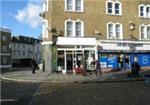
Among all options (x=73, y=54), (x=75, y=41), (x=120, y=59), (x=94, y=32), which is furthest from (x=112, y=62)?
(x=75, y=41)

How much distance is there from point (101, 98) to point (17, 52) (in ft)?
344

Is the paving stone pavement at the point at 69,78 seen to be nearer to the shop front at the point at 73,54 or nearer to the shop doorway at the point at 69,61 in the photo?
the shop front at the point at 73,54

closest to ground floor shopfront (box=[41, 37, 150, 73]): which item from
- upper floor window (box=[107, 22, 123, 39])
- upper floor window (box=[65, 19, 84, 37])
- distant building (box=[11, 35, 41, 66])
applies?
upper floor window (box=[65, 19, 84, 37])

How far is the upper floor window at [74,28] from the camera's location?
45906 mm

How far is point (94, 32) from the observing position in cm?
4672

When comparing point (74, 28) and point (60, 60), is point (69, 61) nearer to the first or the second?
point (60, 60)

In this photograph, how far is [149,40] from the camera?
50688 millimetres

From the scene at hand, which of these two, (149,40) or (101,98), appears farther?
(149,40)

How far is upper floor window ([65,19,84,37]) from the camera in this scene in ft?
151

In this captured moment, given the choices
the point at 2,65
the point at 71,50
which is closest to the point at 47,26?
the point at 71,50

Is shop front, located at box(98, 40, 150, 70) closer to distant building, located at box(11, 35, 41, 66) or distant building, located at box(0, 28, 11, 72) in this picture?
distant building, located at box(0, 28, 11, 72)

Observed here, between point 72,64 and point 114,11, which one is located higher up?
point 114,11

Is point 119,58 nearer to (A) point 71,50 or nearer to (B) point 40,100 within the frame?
(A) point 71,50

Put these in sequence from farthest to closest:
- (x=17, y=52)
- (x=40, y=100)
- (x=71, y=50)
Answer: (x=17, y=52) → (x=71, y=50) → (x=40, y=100)
